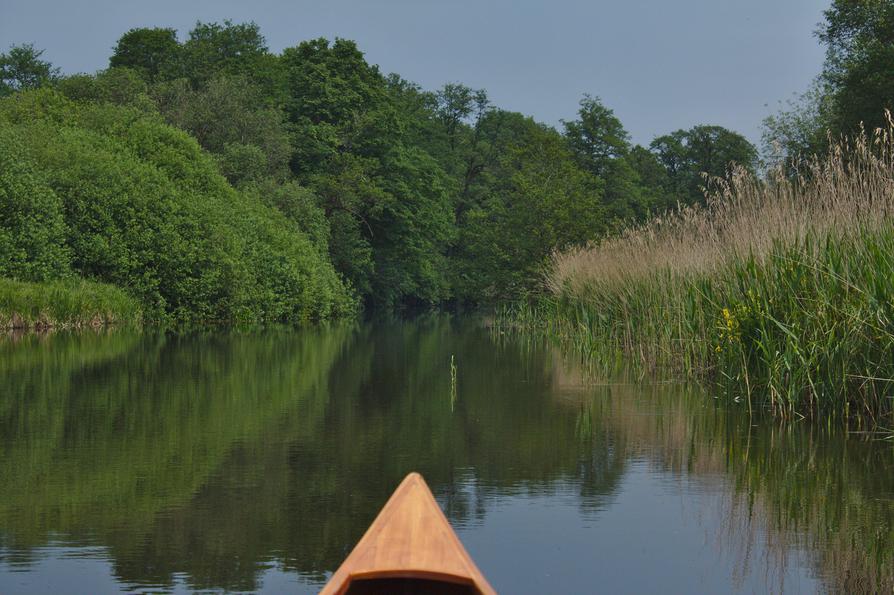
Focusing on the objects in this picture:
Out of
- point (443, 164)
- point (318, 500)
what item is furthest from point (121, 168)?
point (443, 164)

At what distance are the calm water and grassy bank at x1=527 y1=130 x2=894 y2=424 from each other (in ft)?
1.97

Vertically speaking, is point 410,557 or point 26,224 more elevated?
point 26,224

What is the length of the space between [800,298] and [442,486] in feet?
16.1

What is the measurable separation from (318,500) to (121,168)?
27.9 meters

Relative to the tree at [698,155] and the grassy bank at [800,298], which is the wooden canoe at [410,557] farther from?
the tree at [698,155]

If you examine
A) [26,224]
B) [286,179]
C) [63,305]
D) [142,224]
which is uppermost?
[286,179]

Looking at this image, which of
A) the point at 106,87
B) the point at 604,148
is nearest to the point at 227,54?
the point at 106,87

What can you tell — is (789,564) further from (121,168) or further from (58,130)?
(58,130)

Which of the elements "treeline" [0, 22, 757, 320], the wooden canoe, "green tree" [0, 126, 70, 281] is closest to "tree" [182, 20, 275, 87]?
"treeline" [0, 22, 757, 320]

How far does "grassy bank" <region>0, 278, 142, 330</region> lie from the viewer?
26.0 meters

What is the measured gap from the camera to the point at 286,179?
153ft

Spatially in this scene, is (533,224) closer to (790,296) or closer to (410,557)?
(790,296)

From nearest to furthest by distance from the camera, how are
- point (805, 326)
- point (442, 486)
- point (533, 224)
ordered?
point (442, 486) → point (805, 326) → point (533, 224)

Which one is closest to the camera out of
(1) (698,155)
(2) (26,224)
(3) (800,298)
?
(3) (800,298)
